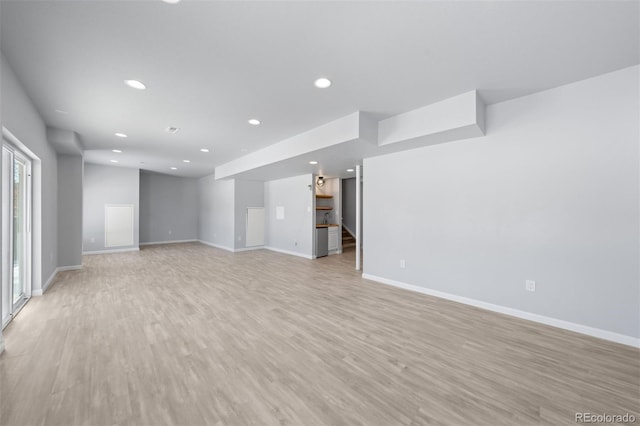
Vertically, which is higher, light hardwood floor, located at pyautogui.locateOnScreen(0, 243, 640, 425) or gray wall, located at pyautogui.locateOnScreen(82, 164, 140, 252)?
gray wall, located at pyautogui.locateOnScreen(82, 164, 140, 252)

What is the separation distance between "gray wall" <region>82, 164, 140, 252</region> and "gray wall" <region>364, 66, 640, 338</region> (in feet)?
28.9

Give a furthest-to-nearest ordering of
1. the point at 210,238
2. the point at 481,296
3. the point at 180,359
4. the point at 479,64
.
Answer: the point at 210,238 → the point at 481,296 → the point at 479,64 → the point at 180,359

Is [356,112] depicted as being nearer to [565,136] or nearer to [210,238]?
[565,136]

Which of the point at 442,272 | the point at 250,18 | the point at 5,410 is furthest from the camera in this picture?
the point at 442,272

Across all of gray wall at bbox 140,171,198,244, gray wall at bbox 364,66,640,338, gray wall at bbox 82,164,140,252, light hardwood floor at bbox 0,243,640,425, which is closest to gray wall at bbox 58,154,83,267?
light hardwood floor at bbox 0,243,640,425

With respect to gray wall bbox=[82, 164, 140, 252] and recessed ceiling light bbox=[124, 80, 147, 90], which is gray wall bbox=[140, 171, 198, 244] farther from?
recessed ceiling light bbox=[124, 80, 147, 90]

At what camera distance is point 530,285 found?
3072mm

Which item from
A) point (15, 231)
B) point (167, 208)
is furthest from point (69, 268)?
point (167, 208)

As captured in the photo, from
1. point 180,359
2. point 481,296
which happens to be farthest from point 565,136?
point 180,359

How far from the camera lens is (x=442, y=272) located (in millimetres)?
3857

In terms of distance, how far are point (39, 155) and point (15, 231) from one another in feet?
3.83

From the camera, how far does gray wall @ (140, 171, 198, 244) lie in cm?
983

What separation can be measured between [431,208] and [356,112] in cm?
183

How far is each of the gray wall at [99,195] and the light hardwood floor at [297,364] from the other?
5045 millimetres
